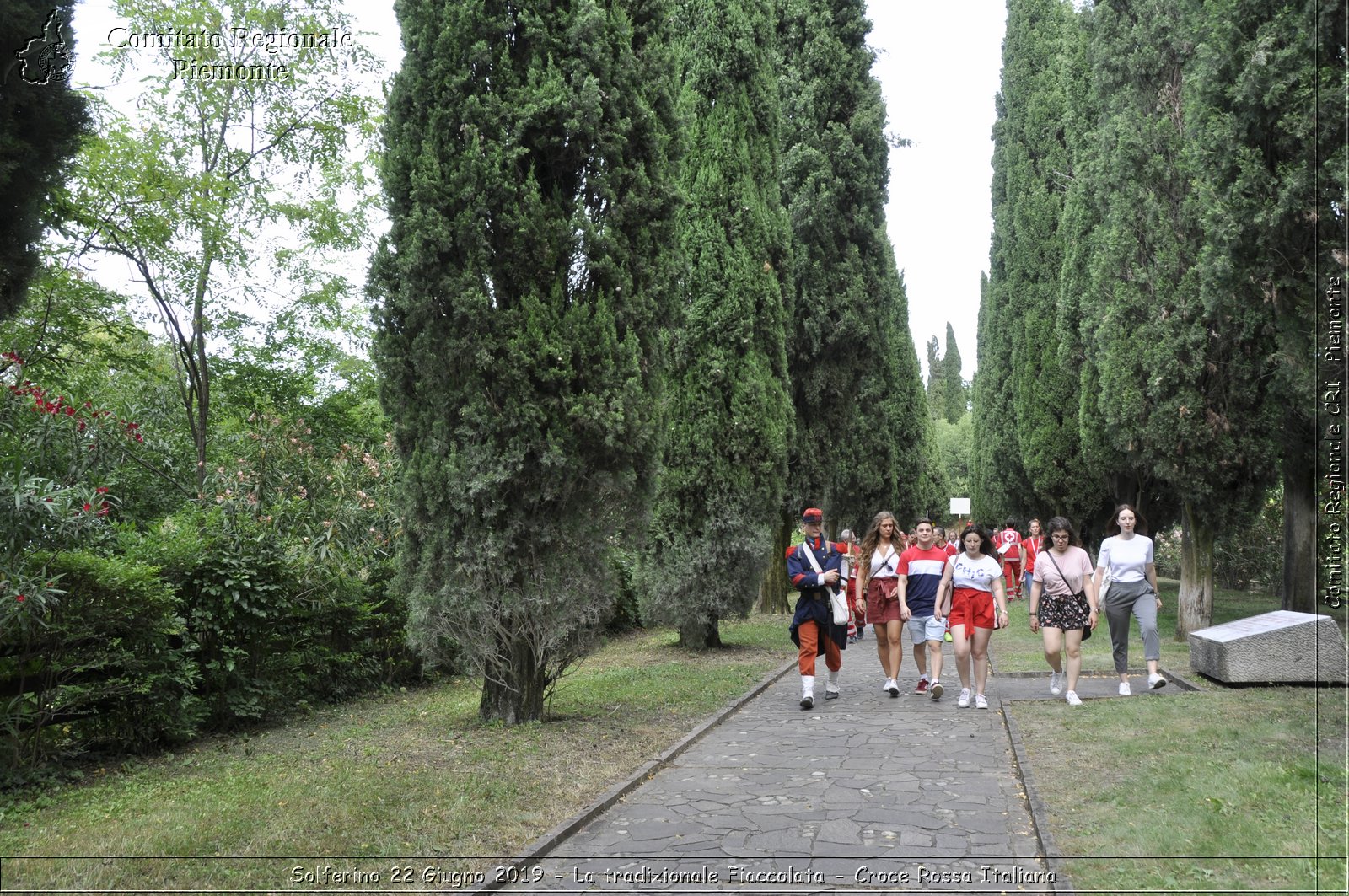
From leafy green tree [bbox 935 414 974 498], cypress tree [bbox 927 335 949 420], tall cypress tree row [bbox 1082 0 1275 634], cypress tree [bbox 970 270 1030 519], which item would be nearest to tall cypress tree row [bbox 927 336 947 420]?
cypress tree [bbox 927 335 949 420]

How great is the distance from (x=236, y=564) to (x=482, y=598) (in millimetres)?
2532

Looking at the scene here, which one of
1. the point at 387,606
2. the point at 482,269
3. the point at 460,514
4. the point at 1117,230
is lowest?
the point at 387,606

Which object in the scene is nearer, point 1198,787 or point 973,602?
point 1198,787

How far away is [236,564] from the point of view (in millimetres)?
8969

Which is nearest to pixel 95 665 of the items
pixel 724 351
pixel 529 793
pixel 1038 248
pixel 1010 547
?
pixel 529 793

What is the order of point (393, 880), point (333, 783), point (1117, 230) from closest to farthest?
1. point (393, 880)
2. point (333, 783)
3. point (1117, 230)

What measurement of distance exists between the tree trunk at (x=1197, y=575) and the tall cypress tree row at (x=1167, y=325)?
0.7 inches

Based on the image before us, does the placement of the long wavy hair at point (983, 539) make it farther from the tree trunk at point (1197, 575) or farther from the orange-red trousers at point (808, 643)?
the tree trunk at point (1197, 575)

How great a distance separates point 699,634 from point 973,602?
5855 mm

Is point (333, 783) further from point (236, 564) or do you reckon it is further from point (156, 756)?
point (236, 564)

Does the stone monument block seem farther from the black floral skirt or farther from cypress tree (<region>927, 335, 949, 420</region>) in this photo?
cypress tree (<region>927, 335, 949, 420</region>)

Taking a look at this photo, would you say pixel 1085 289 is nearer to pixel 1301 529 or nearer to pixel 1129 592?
pixel 1301 529

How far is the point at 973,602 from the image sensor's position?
10.2 m

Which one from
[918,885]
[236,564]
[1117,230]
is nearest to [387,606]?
[236,564]
